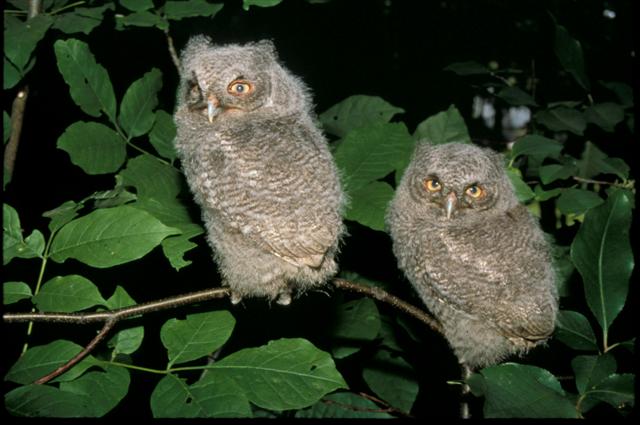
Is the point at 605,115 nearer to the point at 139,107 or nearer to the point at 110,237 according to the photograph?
the point at 139,107

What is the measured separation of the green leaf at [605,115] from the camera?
2.83 m

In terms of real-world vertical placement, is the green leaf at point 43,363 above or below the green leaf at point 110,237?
below

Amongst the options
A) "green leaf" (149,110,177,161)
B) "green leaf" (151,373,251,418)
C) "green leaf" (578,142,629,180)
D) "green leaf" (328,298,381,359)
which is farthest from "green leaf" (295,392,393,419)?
"green leaf" (578,142,629,180)

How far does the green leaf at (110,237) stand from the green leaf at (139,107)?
0.62 meters

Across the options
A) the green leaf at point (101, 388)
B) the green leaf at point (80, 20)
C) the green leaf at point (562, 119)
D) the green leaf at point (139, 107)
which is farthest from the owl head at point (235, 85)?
the green leaf at point (562, 119)

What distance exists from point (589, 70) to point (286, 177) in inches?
109

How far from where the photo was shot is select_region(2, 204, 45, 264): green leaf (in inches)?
69.6

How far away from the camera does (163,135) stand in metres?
2.40

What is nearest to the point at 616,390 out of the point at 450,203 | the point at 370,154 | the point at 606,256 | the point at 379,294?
the point at 606,256

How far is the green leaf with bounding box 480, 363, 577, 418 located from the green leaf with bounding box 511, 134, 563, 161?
130 cm

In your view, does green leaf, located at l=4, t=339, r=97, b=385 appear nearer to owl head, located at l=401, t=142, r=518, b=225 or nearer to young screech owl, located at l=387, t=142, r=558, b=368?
young screech owl, located at l=387, t=142, r=558, b=368

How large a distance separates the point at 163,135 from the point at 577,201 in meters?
1.77

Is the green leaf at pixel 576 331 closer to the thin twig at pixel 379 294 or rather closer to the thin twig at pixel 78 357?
the thin twig at pixel 379 294

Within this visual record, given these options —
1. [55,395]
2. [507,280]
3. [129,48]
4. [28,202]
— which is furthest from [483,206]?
[28,202]
